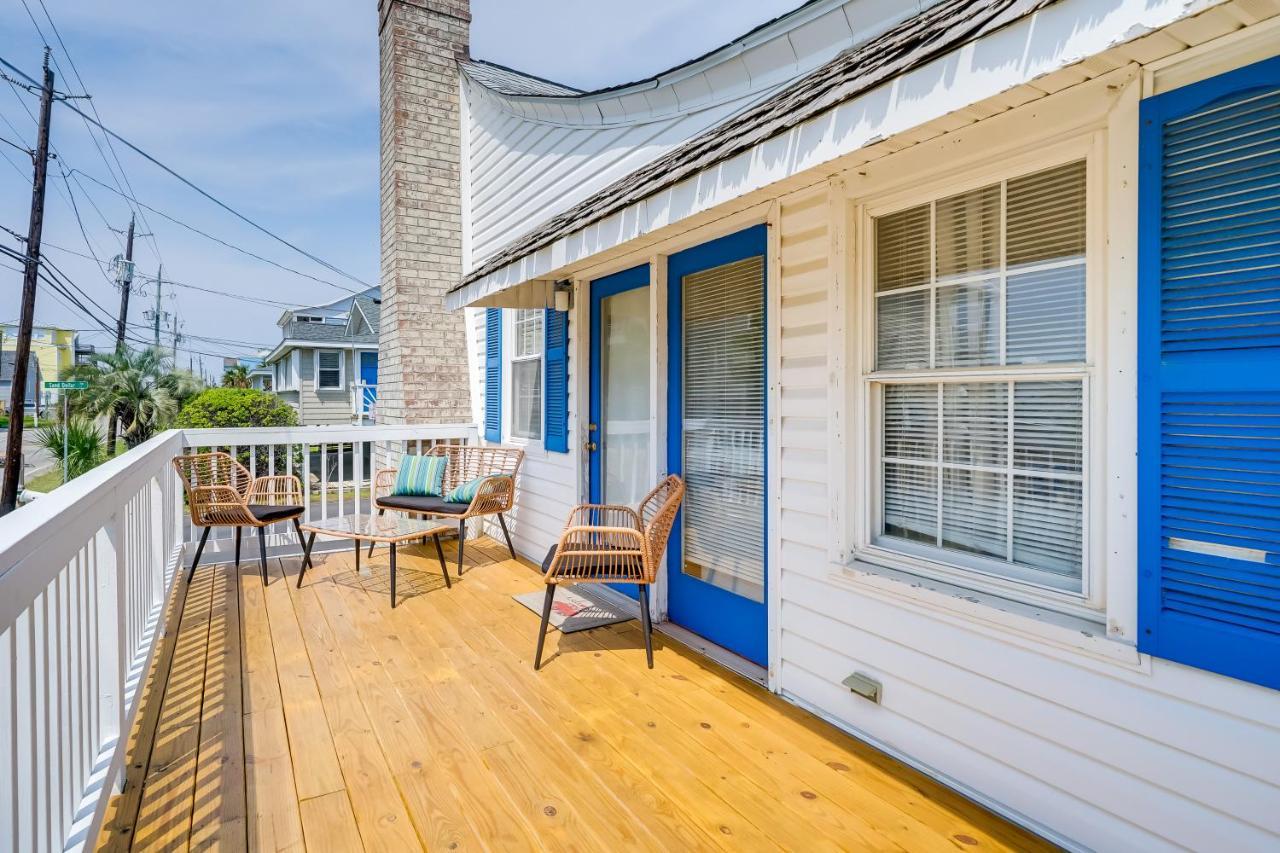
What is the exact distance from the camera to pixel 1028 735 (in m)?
2.00

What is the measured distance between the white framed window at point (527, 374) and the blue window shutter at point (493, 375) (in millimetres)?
249

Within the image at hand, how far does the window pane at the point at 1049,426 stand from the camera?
1961 millimetres

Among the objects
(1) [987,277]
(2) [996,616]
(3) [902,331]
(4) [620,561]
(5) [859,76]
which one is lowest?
(4) [620,561]

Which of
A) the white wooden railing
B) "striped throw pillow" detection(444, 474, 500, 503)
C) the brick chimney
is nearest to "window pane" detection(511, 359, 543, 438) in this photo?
"striped throw pillow" detection(444, 474, 500, 503)

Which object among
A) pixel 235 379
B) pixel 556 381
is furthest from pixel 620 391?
pixel 235 379

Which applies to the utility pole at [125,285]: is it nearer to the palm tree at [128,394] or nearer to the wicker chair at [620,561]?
the palm tree at [128,394]

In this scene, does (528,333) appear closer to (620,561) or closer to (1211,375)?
(620,561)

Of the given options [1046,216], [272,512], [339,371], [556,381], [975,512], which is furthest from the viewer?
[339,371]

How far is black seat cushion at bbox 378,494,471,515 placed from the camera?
4.95 metres

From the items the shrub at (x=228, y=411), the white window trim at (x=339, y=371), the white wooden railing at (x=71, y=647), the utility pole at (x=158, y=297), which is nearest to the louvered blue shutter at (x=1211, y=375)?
the white wooden railing at (x=71, y=647)

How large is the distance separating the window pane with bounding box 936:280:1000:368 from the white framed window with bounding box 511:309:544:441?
3451mm

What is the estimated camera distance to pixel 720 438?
3463 mm

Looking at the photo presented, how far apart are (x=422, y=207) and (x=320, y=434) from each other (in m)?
2.67

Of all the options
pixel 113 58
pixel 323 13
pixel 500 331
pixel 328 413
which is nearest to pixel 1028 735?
pixel 500 331
